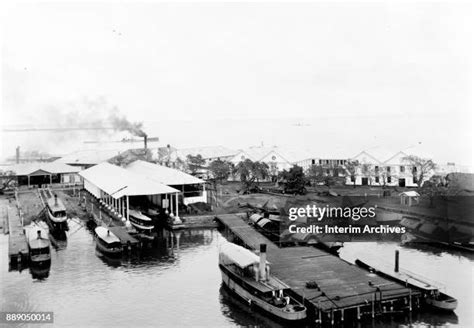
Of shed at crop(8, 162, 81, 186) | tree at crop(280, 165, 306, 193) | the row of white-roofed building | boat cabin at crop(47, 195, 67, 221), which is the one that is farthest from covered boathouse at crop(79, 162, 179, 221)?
the row of white-roofed building

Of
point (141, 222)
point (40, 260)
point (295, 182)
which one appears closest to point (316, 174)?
point (295, 182)

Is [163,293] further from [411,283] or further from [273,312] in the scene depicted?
[411,283]

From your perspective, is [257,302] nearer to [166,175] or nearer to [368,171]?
[166,175]

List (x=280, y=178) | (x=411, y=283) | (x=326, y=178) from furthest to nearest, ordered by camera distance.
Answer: (x=280, y=178)
(x=326, y=178)
(x=411, y=283)

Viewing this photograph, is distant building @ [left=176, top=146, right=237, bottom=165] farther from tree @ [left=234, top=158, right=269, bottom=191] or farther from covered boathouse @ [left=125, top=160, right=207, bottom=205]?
covered boathouse @ [left=125, top=160, right=207, bottom=205]

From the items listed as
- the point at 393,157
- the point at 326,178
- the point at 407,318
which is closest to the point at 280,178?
the point at 326,178

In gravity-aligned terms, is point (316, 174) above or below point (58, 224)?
above

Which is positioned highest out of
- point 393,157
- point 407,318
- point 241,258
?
point 393,157
